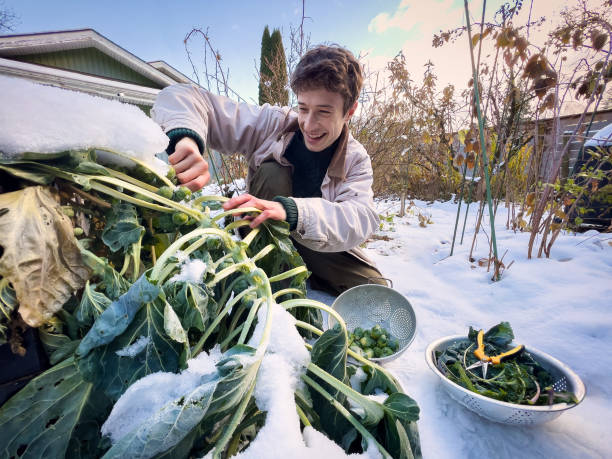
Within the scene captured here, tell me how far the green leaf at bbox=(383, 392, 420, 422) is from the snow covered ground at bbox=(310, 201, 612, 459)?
28.1 inches

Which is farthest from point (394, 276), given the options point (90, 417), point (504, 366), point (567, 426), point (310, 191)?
point (90, 417)

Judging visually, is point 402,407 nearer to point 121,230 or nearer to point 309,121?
point 121,230

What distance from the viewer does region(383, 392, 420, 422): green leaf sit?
67 centimetres

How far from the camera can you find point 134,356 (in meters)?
0.61

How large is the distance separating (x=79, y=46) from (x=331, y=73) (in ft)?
43.0

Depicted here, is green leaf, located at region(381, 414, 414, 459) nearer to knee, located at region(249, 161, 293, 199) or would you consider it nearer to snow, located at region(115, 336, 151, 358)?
snow, located at region(115, 336, 151, 358)

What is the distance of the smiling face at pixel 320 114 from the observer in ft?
5.95

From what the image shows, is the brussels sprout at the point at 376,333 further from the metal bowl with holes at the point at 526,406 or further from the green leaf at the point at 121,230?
the green leaf at the point at 121,230

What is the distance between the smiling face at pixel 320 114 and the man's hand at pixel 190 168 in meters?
0.86

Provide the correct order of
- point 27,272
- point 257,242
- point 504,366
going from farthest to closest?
point 504,366 < point 257,242 < point 27,272

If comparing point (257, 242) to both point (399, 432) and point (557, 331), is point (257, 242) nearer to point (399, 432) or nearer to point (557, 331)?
point (399, 432)

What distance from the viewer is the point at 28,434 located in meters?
0.58

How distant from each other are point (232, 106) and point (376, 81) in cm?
350

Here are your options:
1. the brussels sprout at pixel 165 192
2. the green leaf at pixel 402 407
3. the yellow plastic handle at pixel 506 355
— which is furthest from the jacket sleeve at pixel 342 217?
the yellow plastic handle at pixel 506 355
